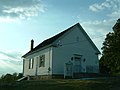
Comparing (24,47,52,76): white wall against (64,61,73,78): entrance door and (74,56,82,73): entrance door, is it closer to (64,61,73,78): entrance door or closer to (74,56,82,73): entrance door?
(64,61,73,78): entrance door

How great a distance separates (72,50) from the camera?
40062 mm

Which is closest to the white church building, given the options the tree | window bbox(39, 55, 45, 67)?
window bbox(39, 55, 45, 67)

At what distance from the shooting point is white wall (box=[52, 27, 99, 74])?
3861cm

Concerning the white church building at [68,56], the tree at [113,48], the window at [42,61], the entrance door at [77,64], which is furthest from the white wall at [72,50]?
the tree at [113,48]

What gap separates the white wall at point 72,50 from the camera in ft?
127

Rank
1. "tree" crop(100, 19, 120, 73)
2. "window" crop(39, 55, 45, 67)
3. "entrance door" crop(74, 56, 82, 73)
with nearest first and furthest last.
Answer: "tree" crop(100, 19, 120, 73) < "entrance door" crop(74, 56, 82, 73) < "window" crop(39, 55, 45, 67)

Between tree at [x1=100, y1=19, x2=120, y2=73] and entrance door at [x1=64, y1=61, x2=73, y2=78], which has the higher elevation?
tree at [x1=100, y1=19, x2=120, y2=73]

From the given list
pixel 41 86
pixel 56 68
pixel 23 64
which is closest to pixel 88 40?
pixel 56 68

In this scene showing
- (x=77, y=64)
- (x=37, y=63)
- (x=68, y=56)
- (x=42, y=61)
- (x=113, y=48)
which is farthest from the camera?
(x=37, y=63)

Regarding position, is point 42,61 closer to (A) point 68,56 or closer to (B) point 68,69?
(A) point 68,56

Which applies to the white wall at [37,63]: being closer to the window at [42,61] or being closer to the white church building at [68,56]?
the white church building at [68,56]

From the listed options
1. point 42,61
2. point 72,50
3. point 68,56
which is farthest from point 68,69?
point 42,61

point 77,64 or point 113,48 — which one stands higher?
point 113,48

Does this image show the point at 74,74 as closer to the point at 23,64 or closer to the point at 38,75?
the point at 38,75
